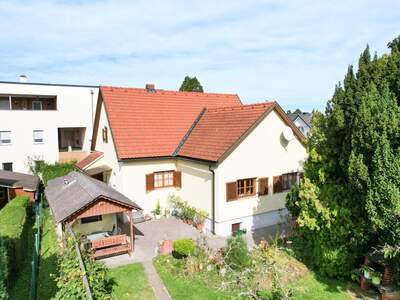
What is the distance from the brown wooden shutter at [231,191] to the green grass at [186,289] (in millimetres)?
5992

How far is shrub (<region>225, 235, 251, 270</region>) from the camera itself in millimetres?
12430

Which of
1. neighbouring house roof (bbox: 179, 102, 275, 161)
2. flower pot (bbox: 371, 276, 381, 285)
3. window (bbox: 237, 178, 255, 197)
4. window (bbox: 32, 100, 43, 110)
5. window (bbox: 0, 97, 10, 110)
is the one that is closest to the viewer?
flower pot (bbox: 371, 276, 381, 285)

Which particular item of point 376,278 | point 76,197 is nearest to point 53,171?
point 76,197

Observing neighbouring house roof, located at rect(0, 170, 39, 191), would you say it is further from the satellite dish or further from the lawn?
the satellite dish

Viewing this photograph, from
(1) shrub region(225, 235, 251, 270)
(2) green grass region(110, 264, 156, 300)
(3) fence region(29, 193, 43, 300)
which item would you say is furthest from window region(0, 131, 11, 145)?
(1) shrub region(225, 235, 251, 270)

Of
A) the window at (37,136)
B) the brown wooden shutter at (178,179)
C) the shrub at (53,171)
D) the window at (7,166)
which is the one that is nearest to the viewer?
the brown wooden shutter at (178,179)

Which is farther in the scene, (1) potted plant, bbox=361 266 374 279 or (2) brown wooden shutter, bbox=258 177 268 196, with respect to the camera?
(2) brown wooden shutter, bbox=258 177 268 196

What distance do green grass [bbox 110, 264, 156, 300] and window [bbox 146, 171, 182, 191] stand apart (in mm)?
7427

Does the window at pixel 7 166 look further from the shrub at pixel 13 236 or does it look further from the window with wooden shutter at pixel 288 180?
the window with wooden shutter at pixel 288 180

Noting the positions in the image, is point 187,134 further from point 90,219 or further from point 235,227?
point 90,219

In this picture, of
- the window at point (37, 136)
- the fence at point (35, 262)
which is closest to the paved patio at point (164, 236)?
the fence at point (35, 262)

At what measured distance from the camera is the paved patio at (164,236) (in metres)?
14.4

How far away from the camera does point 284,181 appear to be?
1994 cm

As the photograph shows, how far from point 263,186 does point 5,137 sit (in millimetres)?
28031
